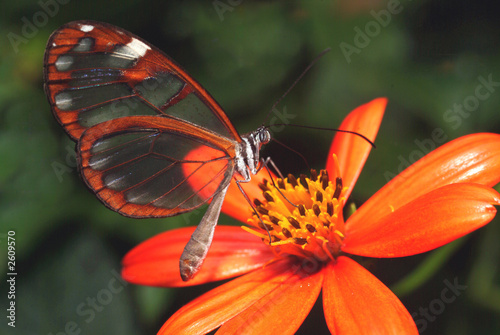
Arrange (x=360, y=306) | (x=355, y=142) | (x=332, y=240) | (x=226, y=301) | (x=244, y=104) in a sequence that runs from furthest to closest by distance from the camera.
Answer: (x=244, y=104) → (x=355, y=142) → (x=332, y=240) → (x=226, y=301) → (x=360, y=306)

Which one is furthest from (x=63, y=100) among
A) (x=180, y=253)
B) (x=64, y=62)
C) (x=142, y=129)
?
(x=180, y=253)

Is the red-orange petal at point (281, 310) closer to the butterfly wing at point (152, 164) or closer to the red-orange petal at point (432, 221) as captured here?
the red-orange petal at point (432, 221)

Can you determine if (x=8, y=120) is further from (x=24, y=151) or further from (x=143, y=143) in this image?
(x=143, y=143)

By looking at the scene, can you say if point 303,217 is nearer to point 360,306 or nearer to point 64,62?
point 360,306

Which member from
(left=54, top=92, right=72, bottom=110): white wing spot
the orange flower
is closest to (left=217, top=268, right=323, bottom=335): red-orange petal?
the orange flower

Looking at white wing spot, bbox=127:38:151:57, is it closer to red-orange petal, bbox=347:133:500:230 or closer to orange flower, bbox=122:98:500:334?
orange flower, bbox=122:98:500:334

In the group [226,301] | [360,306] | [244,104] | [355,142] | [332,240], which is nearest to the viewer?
[360,306]

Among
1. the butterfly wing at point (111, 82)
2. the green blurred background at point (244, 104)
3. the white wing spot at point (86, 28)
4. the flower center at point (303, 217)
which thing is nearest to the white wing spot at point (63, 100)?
the butterfly wing at point (111, 82)
